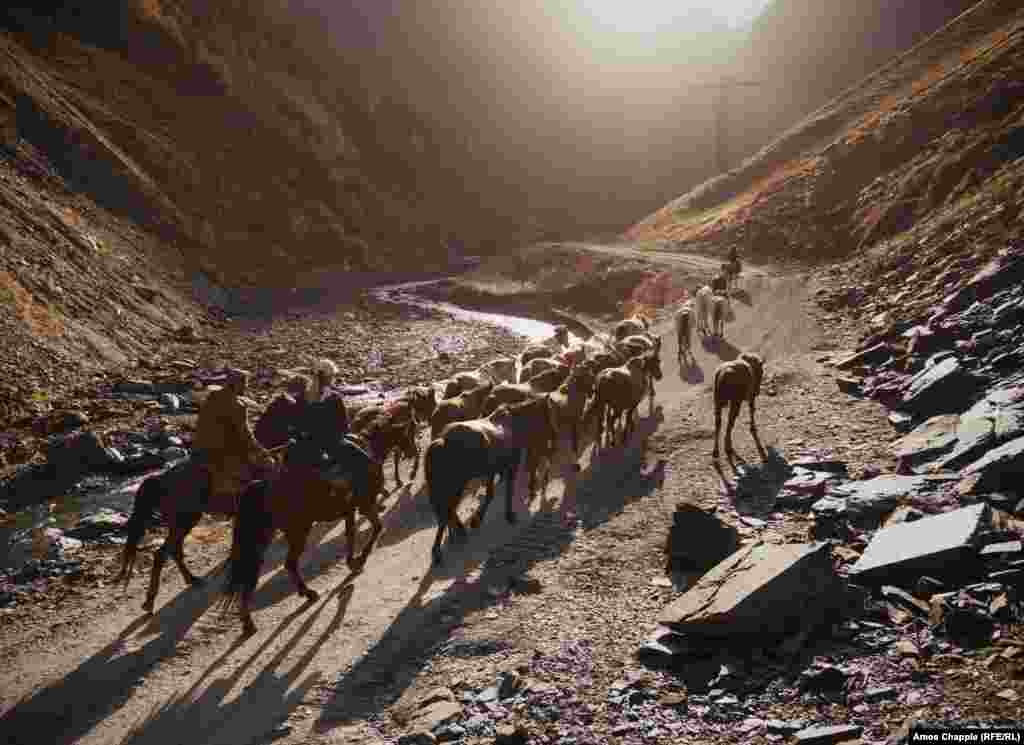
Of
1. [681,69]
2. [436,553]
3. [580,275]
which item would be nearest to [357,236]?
[580,275]

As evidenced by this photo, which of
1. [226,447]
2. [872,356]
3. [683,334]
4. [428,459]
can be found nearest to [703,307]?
[683,334]

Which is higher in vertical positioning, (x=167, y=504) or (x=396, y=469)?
(x=396, y=469)

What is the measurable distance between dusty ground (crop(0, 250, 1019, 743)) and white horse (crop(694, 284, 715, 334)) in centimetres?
1229

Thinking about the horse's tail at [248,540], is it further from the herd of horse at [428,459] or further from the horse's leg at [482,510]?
the horse's leg at [482,510]

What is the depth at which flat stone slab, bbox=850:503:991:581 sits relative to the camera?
753cm

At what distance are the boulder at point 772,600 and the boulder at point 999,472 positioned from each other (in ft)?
8.98

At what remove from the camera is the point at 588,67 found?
120m

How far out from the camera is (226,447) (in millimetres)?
11078

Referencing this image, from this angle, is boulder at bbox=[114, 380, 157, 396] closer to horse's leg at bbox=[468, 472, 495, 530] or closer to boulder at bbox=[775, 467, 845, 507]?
horse's leg at bbox=[468, 472, 495, 530]

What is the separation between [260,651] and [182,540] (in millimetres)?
2922

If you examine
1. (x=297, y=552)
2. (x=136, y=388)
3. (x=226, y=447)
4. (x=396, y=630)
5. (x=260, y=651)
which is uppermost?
(x=136, y=388)

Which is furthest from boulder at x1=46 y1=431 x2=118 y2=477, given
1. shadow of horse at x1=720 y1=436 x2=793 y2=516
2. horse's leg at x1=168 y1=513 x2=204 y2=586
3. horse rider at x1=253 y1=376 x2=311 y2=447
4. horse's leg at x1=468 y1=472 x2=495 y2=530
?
shadow of horse at x1=720 y1=436 x2=793 y2=516

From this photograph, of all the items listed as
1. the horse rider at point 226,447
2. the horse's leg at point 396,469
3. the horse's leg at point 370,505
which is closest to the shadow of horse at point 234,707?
the horse's leg at point 370,505

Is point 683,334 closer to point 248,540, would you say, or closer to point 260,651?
point 248,540
